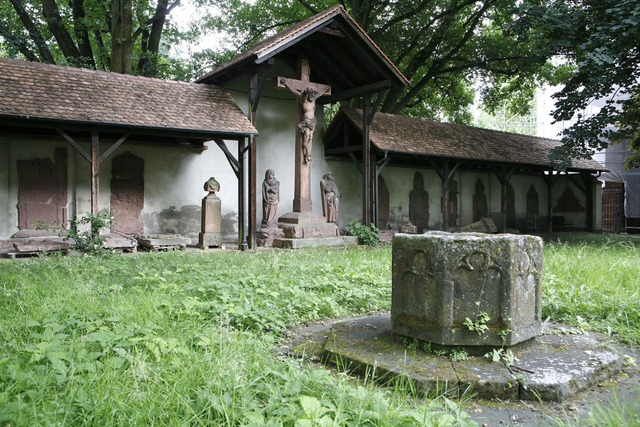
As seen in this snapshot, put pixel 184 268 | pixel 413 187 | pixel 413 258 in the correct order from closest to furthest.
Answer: pixel 413 258
pixel 184 268
pixel 413 187

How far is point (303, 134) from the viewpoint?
12578mm

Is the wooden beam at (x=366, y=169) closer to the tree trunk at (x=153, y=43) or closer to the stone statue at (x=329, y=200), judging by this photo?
the stone statue at (x=329, y=200)

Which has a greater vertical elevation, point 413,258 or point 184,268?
point 413,258

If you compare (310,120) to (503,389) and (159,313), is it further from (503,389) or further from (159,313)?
(503,389)

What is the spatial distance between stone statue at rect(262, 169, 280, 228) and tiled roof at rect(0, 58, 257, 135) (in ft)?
5.97

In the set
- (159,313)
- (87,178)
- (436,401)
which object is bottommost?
(436,401)

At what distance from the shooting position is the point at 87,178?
37.8 ft

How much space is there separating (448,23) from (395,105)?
4.07 meters

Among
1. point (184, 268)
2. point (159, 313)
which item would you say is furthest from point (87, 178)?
point (159, 313)

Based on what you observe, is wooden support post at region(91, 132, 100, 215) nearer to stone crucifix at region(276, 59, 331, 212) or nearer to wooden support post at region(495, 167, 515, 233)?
stone crucifix at region(276, 59, 331, 212)

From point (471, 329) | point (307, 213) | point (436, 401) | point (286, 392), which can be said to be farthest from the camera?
point (307, 213)

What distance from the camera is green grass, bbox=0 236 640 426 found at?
219 cm

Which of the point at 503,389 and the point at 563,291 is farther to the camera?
the point at 563,291

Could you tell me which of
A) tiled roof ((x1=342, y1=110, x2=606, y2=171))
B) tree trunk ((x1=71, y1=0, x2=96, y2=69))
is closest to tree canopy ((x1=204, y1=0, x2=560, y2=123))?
tiled roof ((x1=342, y1=110, x2=606, y2=171))
